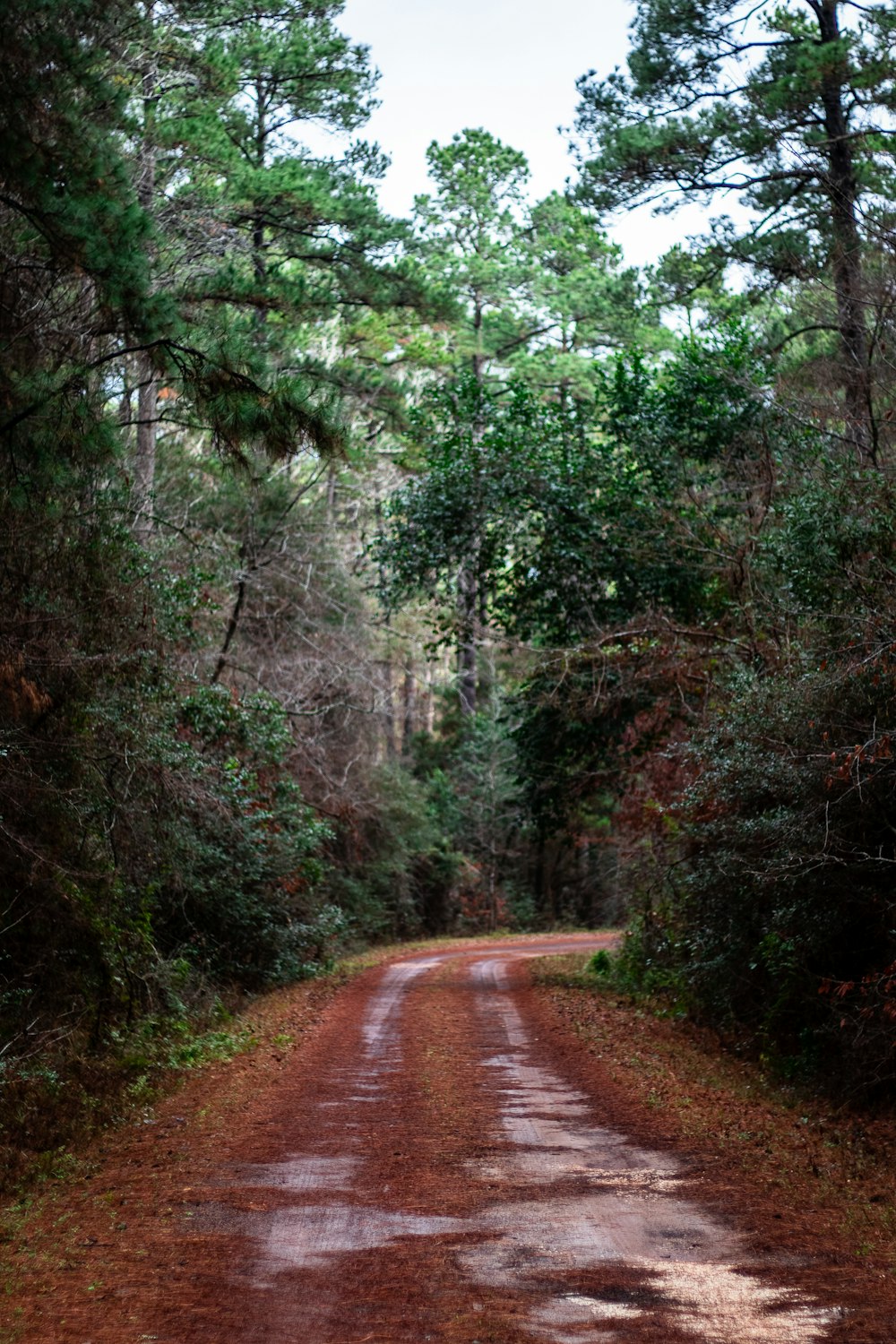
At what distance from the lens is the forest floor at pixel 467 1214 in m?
5.16

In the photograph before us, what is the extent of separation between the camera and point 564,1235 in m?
6.25

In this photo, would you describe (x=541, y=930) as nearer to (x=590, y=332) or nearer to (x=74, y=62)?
(x=590, y=332)

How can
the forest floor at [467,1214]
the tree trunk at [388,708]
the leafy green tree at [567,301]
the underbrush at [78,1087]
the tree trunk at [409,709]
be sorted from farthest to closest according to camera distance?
the tree trunk at [409,709] < the leafy green tree at [567,301] < the tree trunk at [388,708] < the underbrush at [78,1087] < the forest floor at [467,1214]

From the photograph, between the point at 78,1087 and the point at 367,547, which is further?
the point at 367,547

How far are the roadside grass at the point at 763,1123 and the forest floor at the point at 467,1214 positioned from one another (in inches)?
1.3

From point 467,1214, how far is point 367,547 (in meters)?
15.2

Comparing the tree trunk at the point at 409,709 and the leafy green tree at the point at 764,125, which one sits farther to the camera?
the tree trunk at the point at 409,709

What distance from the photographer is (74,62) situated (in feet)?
30.5

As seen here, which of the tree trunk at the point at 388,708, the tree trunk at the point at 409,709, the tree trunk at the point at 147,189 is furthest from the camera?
the tree trunk at the point at 409,709

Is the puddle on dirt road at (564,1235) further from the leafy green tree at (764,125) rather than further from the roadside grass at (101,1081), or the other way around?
the leafy green tree at (764,125)

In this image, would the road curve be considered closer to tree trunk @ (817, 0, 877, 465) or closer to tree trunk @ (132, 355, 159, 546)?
tree trunk @ (132, 355, 159, 546)

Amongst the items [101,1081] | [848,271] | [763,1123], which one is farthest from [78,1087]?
[848,271]

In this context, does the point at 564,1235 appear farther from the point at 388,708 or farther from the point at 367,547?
the point at 388,708

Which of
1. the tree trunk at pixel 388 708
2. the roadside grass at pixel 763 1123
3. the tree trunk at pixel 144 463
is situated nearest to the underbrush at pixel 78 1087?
the roadside grass at pixel 763 1123
